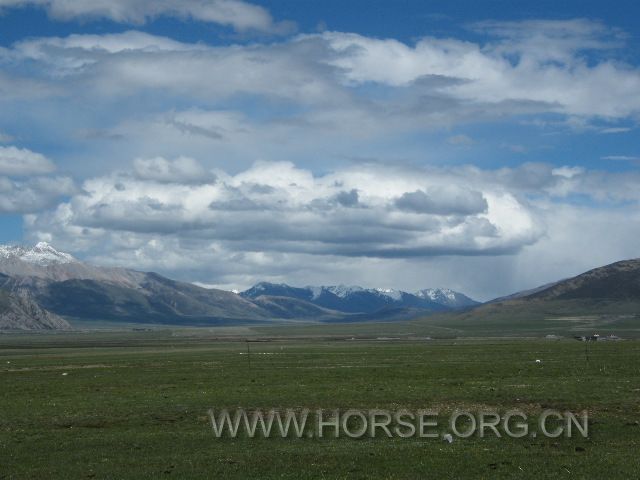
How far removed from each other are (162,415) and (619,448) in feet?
67.4

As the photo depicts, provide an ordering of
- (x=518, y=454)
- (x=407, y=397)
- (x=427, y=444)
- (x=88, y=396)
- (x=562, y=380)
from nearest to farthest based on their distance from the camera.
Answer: (x=518, y=454)
(x=427, y=444)
(x=407, y=397)
(x=88, y=396)
(x=562, y=380)

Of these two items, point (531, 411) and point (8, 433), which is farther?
point (531, 411)

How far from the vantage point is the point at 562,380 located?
50.7 m

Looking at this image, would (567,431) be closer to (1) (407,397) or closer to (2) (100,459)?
(1) (407,397)

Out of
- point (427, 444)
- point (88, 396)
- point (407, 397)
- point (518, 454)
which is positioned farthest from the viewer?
point (88, 396)

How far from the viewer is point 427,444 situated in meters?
27.9

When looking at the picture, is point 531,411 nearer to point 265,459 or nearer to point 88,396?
point 265,459

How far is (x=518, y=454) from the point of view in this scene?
25812 mm

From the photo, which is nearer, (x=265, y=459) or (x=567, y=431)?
(x=265, y=459)

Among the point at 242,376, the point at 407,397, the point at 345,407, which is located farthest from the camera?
the point at 242,376

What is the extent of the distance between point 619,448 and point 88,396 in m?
31.8

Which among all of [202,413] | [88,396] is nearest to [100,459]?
[202,413]

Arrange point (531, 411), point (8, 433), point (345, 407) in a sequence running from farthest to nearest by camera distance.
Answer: point (345, 407) < point (531, 411) < point (8, 433)

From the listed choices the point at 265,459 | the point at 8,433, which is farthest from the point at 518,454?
the point at 8,433
